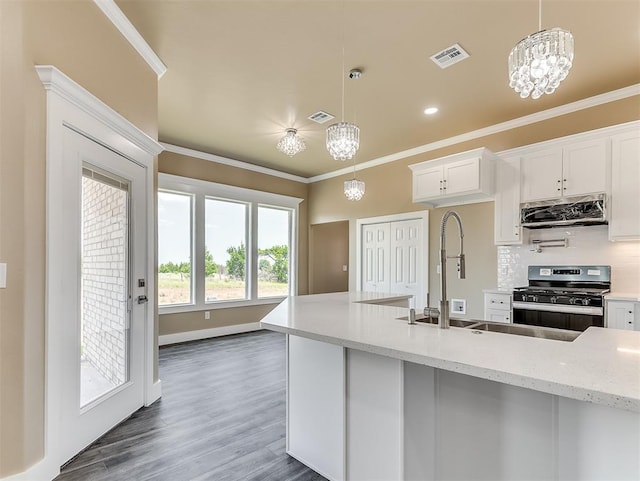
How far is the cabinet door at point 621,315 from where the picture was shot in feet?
9.87

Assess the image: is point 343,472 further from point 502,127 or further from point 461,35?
point 502,127

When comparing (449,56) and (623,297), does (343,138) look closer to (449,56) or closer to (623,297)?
(449,56)

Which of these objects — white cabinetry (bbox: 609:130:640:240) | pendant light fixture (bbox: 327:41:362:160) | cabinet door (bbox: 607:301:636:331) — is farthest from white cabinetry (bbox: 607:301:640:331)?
pendant light fixture (bbox: 327:41:362:160)

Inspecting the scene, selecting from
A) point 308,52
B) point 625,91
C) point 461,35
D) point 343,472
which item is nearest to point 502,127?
point 625,91

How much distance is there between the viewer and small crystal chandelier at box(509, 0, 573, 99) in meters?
1.49

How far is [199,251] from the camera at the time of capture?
5.27 meters

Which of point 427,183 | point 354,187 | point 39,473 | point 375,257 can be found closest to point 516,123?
point 427,183

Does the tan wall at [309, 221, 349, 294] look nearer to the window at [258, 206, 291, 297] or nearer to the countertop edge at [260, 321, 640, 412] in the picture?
the window at [258, 206, 291, 297]

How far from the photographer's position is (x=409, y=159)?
5270 mm

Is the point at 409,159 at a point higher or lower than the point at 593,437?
higher

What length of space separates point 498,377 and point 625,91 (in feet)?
12.8

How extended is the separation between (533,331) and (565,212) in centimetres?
238

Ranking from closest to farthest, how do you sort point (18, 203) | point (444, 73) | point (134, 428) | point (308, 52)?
point (18, 203)
point (134, 428)
point (308, 52)
point (444, 73)

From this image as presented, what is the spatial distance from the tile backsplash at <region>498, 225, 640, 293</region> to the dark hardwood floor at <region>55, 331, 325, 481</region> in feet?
10.0
